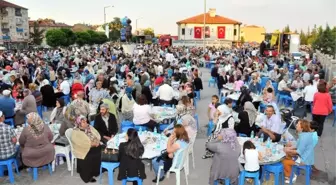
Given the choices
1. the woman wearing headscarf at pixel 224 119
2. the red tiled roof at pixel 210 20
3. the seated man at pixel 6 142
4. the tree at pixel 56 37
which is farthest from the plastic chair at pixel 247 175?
the red tiled roof at pixel 210 20

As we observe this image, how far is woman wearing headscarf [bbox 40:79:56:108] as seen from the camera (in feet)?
36.2

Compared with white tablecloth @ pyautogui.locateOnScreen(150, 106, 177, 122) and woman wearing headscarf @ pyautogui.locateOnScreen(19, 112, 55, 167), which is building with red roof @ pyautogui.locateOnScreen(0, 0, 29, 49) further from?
woman wearing headscarf @ pyautogui.locateOnScreen(19, 112, 55, 167)

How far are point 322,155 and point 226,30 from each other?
56.1 metres

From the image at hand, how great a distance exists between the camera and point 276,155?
591 cm

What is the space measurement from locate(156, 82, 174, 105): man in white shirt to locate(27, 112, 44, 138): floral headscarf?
4.92m

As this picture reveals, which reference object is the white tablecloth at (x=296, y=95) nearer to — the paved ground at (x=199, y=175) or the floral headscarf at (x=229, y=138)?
the paved ground at (x=199, y=175)

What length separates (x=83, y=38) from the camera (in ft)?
175

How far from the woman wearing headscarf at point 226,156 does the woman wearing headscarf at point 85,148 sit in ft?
6.95

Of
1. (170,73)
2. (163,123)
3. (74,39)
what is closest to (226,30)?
(74,39)

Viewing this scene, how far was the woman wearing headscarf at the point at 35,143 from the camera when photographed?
605 cm

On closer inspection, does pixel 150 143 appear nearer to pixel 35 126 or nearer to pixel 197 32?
pixel 35 126

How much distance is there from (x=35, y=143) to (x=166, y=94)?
5053mm

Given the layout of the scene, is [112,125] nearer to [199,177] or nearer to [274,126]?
[199,177]

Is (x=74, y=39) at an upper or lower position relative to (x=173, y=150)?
upper
